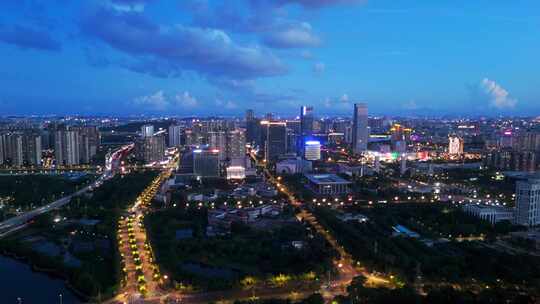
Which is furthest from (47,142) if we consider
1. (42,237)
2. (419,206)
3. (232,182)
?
(419,206)

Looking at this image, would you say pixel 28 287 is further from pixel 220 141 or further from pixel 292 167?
pixel 220 141

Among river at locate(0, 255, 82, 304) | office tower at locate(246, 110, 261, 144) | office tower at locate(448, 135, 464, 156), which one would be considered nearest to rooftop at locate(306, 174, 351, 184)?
river at locate(0, 255, 82, 304)

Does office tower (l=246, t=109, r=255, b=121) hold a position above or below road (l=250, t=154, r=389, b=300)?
above

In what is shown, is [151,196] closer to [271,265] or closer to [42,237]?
[42,237]

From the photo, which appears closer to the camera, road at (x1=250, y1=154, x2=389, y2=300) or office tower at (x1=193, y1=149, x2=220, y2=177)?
road at (x1=250, y1=154, x2=389, y2=300)

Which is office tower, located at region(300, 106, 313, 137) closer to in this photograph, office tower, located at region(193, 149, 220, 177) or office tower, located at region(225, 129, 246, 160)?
office tower, located at region(225, 129, 246, 160)

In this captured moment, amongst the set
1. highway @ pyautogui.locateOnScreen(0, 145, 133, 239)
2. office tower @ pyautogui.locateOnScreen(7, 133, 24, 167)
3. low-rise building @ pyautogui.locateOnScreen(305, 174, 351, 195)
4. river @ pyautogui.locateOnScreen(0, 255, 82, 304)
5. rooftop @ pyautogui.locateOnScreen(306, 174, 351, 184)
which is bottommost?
river @ pyautogui.locateOnScreen(0, 255, 82, 304)

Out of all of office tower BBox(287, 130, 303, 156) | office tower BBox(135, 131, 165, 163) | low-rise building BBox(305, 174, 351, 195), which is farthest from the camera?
office tower BBox(287, 130, 303, 156)

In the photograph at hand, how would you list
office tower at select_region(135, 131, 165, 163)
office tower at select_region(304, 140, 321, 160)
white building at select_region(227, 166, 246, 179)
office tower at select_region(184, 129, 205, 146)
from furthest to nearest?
office tower at select_region(184, 129, 205, 146)
office tower at select_region(304, 140, 321, 160)
office tower at select_region(135, 131, 165, 163)
white building at select_region(227, 166, 246, 179)
